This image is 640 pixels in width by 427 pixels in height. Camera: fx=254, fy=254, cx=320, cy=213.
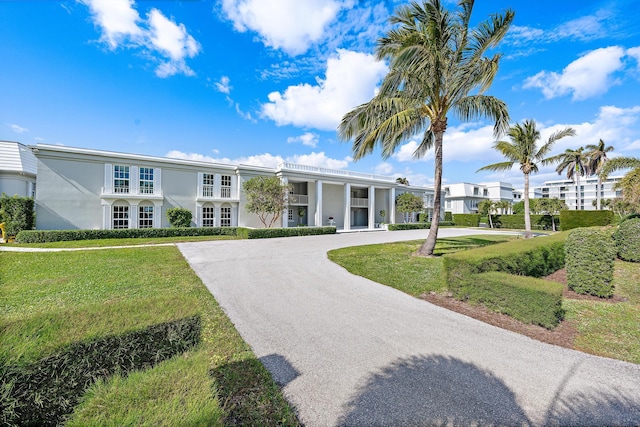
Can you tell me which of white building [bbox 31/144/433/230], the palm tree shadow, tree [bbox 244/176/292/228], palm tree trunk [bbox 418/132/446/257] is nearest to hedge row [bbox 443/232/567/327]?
the palm tree shadow

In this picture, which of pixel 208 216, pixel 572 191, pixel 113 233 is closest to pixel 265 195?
pixel 208 216

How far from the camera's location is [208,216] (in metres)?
20.4

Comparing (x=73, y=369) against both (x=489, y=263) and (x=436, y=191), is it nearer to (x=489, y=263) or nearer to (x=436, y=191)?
(x=489, y=263)

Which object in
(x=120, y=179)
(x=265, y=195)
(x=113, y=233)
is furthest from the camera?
(x=265, y=195)

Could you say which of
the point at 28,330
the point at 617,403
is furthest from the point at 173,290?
the point at 617,403

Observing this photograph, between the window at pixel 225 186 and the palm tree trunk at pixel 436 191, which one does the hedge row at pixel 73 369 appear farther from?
the window at pixel 225 186

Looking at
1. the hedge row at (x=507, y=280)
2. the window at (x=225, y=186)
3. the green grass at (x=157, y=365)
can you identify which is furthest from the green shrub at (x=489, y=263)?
the window at (x=225, y=186)

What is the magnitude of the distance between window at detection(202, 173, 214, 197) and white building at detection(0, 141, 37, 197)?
1065cm

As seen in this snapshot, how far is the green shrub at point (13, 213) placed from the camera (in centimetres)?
1364

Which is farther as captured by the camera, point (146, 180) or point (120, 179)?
point (146, 180)

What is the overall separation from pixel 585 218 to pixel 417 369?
101ft

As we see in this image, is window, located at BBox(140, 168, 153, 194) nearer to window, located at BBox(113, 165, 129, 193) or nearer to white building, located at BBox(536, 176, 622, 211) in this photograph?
window, located at BBox(113, 165, 129, 193)

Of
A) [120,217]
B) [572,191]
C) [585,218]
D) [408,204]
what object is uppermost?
[572,191]

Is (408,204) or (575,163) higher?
(575,163)
